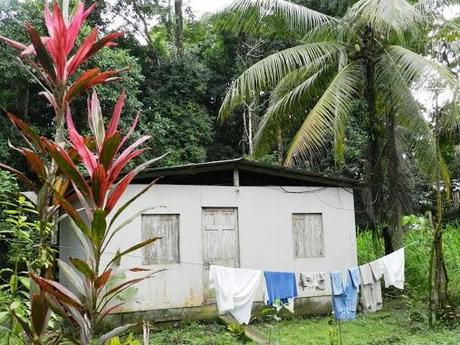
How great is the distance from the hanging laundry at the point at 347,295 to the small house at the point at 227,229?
0.70m

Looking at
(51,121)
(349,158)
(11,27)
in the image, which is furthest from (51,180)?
(349,158)

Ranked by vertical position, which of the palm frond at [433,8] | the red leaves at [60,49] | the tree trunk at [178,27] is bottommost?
the red leaves at [60,49]

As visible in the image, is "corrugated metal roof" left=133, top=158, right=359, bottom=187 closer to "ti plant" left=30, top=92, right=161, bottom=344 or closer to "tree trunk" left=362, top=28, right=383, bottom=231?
"tree trunk" left=362, top=28, right=383, bottom=231

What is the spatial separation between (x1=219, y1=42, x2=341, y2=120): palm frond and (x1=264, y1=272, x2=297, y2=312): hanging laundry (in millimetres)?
3383

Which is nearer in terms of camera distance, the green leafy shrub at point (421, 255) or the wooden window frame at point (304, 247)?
the wooden window frame at point (304, 247)

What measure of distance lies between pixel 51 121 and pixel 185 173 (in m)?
6.12

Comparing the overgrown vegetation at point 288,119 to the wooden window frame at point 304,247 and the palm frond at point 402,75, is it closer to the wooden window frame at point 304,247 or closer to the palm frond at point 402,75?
the palm frond at point 402,75

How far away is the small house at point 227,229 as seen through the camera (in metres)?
8.47

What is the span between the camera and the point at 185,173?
28.9 ft

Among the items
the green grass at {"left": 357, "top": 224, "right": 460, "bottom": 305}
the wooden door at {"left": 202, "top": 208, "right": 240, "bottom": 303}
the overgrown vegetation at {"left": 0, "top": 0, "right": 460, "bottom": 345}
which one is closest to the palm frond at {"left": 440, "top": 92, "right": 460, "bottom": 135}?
the overgrown vegetation at {"left": 0, "top": 0, "right": 460, "bottom": 345}

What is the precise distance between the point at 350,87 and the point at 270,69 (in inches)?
61.1

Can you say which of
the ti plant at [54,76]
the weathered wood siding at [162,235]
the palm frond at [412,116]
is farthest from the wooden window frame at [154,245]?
the ti plant at [54,76]

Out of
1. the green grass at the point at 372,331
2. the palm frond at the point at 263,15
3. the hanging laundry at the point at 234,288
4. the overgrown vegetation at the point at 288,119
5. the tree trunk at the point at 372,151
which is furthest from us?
the tree trunk at the point at 372,151

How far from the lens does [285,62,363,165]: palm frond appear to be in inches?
339
